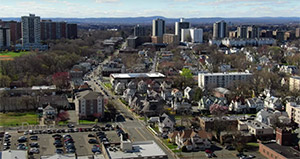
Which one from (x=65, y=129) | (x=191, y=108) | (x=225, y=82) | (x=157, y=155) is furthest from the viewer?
(x=225, y=82)

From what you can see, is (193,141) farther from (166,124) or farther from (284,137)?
(284,137)

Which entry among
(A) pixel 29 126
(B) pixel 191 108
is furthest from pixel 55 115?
(B) pixel 191 108

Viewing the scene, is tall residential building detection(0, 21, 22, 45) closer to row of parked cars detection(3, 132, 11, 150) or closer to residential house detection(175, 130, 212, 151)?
row of parked cars detection(3, 132, 11, 150)

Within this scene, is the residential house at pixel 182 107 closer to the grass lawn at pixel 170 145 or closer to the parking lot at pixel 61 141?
the grass lawn at pixel 170 145

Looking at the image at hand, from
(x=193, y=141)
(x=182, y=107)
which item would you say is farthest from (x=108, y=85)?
(x=193, y=141)

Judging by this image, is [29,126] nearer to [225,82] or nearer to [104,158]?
[104,158]

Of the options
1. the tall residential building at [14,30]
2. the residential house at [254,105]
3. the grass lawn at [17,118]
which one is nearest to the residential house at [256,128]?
the residential house at [254,105]

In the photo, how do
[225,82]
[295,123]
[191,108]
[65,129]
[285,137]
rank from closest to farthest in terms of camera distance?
[285,137] < [65,129] < [295,123] < [191,108] < [225,82]
